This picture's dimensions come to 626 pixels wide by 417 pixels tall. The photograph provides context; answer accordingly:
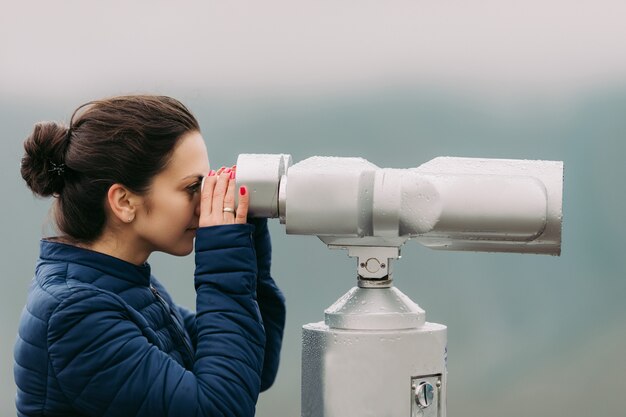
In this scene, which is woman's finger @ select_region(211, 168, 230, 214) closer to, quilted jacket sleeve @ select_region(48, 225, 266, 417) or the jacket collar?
quilted jacket sleeve @ select_region(48, 225, 266, 417)

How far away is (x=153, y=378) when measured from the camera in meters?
1.51

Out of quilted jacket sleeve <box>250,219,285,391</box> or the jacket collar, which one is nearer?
the jacket collar

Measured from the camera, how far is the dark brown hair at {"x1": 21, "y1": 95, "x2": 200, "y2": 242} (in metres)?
1.64

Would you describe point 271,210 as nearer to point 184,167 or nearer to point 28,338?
point 184,167

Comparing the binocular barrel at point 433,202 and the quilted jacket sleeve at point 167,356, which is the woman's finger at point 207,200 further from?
the binocular barrel at point 433,202

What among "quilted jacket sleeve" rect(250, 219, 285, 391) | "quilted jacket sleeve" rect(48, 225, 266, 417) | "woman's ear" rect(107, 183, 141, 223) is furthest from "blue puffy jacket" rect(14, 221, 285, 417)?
"quilted jacket sleeve" rect(250, 219, 285, 391)

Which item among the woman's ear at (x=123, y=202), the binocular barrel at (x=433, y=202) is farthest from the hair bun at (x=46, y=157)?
the binocular barrel at (x=433, y=202)

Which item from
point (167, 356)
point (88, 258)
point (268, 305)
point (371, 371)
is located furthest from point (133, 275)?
point (371, 371)

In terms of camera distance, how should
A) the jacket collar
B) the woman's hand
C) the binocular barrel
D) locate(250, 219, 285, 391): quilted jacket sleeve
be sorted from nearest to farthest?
the binocular barrel < the woman's hand < the jacket collar < locate(250, 219, 285, 391): quilted jacket sleeve

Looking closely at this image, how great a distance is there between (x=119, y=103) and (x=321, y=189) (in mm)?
437

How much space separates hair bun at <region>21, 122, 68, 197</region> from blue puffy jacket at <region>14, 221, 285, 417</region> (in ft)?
0.50

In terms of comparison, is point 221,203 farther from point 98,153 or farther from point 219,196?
point 98,153

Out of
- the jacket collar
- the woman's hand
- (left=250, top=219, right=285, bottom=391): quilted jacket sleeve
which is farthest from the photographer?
(left=250, top=219, right=285, bottom=391): quilted jacket sleeve

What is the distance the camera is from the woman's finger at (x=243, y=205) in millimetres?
1497
